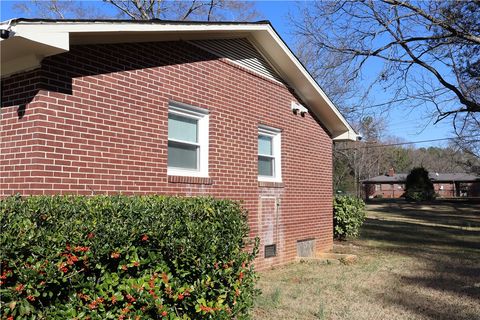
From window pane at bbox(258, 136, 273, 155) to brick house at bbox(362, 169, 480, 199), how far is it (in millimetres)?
58443

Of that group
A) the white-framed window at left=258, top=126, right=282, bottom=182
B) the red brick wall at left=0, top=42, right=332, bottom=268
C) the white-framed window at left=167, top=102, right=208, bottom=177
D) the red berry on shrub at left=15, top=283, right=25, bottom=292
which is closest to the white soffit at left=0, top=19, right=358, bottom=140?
the red brick wall at left=0, top=42, right=332, bottom=268

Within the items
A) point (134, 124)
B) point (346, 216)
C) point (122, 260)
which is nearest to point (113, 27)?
point (134, 124)

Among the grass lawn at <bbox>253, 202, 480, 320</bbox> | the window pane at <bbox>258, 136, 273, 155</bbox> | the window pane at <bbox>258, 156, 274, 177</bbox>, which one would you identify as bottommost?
the grass lawn at <bbox>253, 202, 480, 320</bbox>

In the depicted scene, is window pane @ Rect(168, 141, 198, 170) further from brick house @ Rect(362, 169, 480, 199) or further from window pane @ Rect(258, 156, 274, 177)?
brick house @ Rect(362, 169, 480, 199)

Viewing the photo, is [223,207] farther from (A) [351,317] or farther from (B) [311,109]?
(B) [311,109]

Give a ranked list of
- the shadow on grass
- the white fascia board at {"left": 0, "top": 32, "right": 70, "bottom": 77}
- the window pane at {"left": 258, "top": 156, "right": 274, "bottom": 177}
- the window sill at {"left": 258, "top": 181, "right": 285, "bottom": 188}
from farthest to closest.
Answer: the window pane at {"left": 258, "top": 156, "right": 274, "bottom": 177}, the window sill at {"left": 258, "top": 181, "right": 285, "bottom": 188}, the shadow on grass, the white fascia board at {"left": 0, "top": 32, "right": 70, "bottom": 77}

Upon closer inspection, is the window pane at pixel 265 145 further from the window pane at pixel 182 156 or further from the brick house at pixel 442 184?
the brick house at pixel 442 184

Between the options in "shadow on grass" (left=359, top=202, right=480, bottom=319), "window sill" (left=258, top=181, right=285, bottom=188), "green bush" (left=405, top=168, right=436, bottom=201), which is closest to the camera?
"shadow on grass" (left=359, top=202, right=480, bottom=319)

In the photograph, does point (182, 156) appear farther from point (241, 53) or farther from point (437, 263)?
point (437, 263)

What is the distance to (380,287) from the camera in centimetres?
754

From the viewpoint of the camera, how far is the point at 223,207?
482cm

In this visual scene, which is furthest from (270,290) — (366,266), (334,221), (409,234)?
(409,234)

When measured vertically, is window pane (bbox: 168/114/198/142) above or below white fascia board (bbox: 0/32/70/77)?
below

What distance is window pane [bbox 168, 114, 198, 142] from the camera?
7262 millimetres
